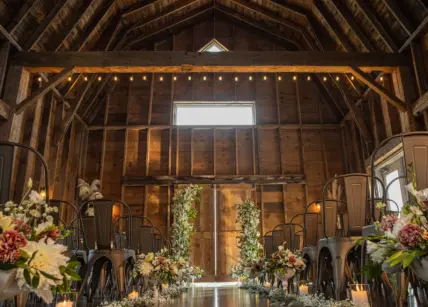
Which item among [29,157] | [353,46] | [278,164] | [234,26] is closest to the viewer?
[29,157]

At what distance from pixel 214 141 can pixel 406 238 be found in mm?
8950

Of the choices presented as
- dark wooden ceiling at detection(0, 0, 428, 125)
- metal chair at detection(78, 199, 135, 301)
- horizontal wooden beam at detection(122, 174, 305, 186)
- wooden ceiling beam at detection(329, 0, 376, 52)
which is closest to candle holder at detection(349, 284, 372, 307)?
metal chair at detection(78, 199, 135, 301)

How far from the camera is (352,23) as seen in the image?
7.29 m

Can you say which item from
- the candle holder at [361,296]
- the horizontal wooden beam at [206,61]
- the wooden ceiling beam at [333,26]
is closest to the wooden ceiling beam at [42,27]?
the horizontal wooden beam at [206,61]

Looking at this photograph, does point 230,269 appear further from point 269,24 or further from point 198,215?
point 269,24

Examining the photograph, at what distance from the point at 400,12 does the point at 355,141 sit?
12.1 ft

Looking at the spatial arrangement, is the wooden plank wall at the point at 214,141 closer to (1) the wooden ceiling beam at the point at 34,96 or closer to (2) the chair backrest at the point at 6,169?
(1) the wooden ceiling beam at the point at 34,96

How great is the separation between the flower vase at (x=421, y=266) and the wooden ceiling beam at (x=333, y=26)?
7.36m

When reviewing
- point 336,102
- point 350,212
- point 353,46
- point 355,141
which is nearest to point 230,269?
point 355,141

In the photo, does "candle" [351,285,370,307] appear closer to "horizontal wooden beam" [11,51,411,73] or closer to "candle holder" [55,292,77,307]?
"candle holder" [55,292,77,307]

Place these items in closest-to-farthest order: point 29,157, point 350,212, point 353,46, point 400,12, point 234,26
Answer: point 350,212, point 400,12, point 29,157, point 353,46, point 234,26

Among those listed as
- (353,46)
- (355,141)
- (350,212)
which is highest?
(353,46)

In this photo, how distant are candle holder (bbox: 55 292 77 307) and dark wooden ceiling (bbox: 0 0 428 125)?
608 centimetres

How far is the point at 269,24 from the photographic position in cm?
1066
